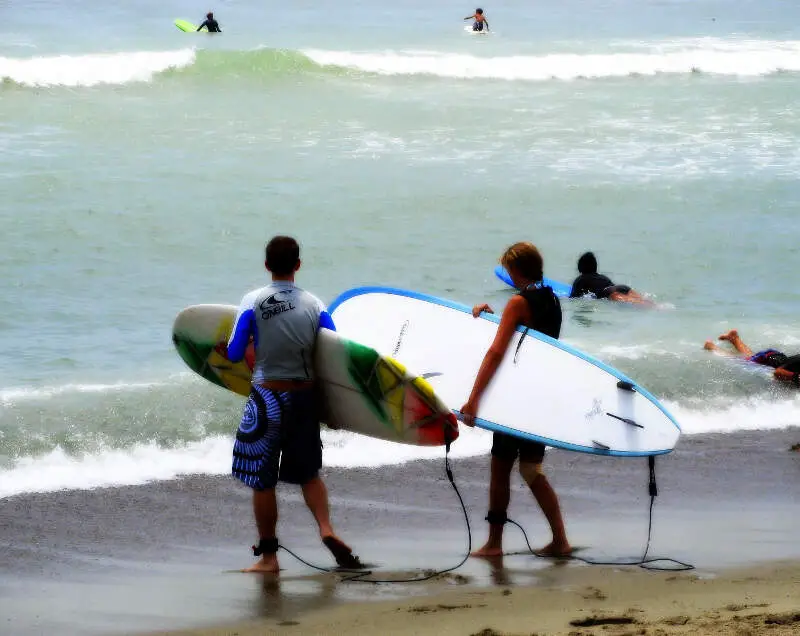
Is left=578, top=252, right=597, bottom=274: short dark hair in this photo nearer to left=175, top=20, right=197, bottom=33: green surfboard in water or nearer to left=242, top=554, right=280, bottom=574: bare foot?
left=242, top=554, right=280, bottom=574: bare foot

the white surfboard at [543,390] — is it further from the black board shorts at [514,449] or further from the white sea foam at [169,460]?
the white sea foam at [169,460]

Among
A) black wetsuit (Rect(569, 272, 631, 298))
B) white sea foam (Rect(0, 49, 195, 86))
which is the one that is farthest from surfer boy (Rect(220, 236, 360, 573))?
white sea foam (Rect(0, 49, 195, 86))

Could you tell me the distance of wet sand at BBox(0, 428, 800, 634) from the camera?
173 inches

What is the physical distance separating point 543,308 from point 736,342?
16.1 feet

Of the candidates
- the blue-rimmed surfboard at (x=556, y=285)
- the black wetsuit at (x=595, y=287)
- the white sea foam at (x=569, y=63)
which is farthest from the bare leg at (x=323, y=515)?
the white sea foam at (x=569, y=63)

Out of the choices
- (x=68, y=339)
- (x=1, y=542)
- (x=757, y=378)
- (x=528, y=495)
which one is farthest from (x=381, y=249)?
A: (x=1, y=542)

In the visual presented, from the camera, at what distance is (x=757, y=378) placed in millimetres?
8625

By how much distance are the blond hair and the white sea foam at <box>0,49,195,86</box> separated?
19.8 meters

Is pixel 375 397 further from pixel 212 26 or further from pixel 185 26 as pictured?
pixel 185 26

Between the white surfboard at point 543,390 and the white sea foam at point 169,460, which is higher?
the white surfboard at point 543,390

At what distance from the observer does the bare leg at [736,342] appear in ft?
31.0

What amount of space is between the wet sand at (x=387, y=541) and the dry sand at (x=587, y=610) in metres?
0.02

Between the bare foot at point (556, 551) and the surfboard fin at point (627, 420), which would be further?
the surfboard fin at point (627, 420)

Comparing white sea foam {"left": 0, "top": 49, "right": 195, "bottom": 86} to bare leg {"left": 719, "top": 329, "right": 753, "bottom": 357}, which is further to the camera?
white sea foam {"left": 0, "top": 49, "right": 195, "bottom": 86}
